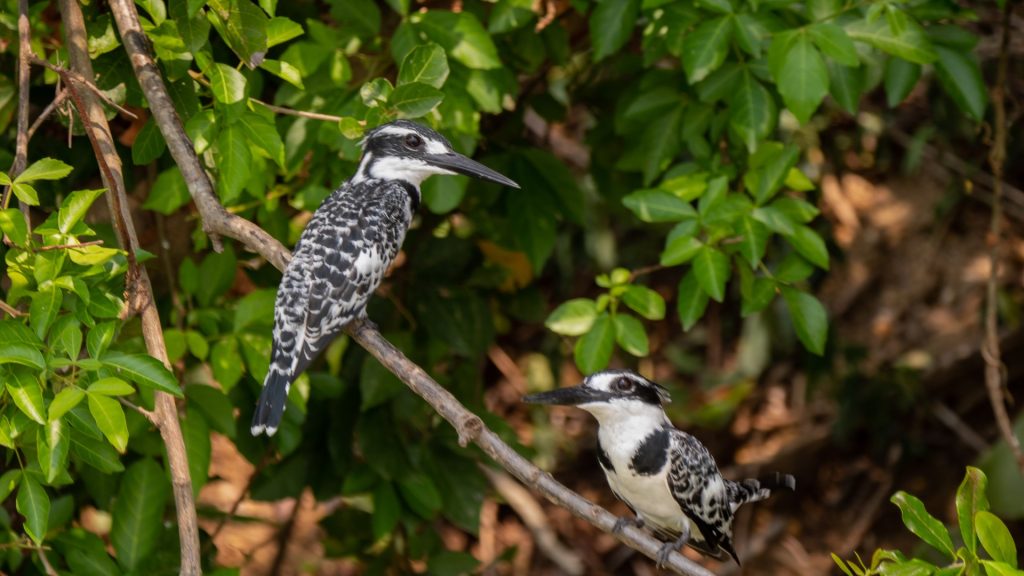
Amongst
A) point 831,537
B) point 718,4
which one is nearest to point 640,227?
point 831,537

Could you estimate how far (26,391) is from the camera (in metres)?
2.07

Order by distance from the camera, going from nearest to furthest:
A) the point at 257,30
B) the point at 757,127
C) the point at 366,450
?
the point at 257,30
the point at 757,127
the point at 366,450

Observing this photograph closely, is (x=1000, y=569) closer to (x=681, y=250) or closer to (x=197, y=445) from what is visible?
(x=681, y=250)

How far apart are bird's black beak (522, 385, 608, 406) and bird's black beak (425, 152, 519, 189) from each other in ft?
1.74

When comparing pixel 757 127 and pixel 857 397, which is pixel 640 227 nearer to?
pixel 857 397

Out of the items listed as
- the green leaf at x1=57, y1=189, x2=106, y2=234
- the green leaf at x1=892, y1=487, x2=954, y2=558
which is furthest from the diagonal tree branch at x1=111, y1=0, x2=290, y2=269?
the green leaf at x1=892, y1=487, x2=954, y2=558

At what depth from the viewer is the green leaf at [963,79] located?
10.2 ft

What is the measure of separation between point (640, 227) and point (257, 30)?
3.40 meters

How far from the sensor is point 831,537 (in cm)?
567

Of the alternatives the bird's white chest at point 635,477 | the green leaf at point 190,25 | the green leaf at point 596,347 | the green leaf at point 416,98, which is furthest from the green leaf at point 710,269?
the green leaf at point 190,25

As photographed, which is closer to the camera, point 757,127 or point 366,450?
point 757,127

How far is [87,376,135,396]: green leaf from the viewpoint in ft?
6.64

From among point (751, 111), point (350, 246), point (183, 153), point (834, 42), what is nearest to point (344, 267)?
point (350, 246)

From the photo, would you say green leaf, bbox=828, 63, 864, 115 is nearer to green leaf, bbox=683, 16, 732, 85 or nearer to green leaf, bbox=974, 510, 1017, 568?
green leaf, bbox=683, 16, 732, 85
